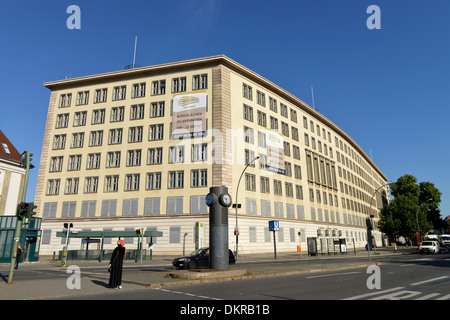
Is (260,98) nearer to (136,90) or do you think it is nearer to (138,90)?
(138,90)

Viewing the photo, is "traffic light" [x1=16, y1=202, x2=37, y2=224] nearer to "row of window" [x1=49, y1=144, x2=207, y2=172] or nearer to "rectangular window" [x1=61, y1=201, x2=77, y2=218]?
"row of window" [x1=49, y1=144, x2=207, y2=172]

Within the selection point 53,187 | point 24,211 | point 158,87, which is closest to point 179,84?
point 158,87

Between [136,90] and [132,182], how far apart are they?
44.4 feet

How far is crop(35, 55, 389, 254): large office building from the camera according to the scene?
37.0 m

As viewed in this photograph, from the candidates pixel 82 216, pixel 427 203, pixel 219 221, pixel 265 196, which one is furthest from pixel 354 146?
pixel 219 221

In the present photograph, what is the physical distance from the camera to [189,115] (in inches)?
1556

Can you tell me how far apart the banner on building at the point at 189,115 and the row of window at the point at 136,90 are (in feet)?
5.40

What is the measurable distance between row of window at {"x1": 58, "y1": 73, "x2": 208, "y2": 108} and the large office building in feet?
0.51

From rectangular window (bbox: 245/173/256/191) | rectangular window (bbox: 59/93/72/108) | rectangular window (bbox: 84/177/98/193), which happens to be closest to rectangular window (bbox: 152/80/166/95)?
rectangular window (bbox: 59/93/72/108)

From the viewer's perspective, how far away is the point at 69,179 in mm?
42125

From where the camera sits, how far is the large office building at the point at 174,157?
3700cm
